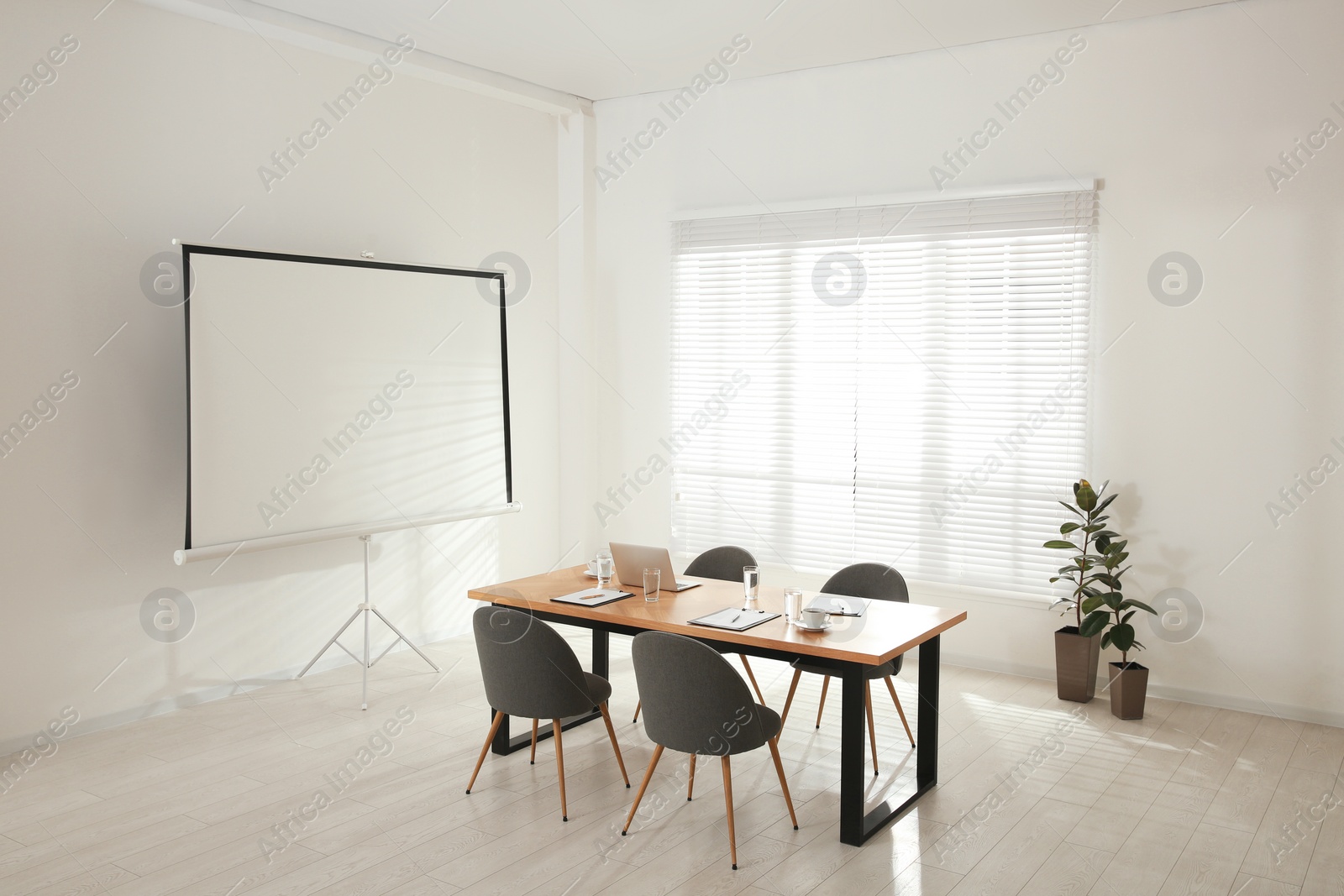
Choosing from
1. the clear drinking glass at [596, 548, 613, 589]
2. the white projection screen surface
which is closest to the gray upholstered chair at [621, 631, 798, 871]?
the clear drinking glass at [596, 548, 613, 589]

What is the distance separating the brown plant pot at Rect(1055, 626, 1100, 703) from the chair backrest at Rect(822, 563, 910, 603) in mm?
1103

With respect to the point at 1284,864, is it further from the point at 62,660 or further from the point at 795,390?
the point at 62,660

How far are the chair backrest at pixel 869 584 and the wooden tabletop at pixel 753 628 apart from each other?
218mm

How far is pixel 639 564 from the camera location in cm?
429

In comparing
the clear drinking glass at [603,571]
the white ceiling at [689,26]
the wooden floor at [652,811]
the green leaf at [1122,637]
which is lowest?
the wooden floor at [652,811]

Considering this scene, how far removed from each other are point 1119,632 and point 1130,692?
0.30m

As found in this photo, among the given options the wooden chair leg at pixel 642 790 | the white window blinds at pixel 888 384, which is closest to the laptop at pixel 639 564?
the wooden chair leg at pixel 642 790

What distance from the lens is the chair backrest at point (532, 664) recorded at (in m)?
3.58

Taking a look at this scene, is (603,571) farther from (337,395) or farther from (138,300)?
(138,300)

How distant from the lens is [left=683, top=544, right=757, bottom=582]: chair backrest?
16.2 feet

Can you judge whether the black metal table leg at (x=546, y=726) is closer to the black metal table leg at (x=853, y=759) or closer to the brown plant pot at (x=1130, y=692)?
the black metal table leg at (x=853, y=759)

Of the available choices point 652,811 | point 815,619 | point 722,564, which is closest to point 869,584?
point 722,564

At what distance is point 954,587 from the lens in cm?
571

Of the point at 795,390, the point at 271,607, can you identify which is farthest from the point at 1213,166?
the point at 271,607
